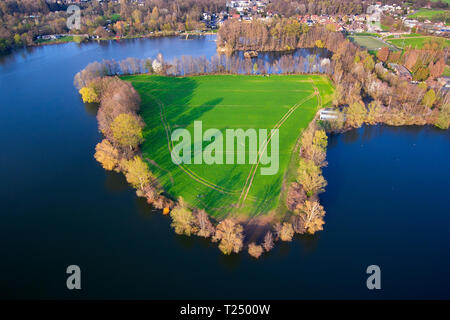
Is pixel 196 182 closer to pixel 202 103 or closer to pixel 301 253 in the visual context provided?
pixel 301 253

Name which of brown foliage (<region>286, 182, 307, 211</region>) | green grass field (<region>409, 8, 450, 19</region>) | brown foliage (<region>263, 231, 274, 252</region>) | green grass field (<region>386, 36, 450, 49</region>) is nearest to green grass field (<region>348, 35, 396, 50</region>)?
green grass field (<region>386, 36, 450, 49</region>)

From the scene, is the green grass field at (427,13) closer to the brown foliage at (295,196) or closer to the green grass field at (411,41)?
the green grass field at (411,41)

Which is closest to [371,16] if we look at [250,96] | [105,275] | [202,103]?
[250,96]

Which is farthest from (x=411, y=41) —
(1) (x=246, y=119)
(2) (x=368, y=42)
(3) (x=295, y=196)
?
(3) (x=295, y=196)

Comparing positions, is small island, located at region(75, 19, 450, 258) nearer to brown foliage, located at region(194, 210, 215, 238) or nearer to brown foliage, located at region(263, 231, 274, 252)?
brown foliage, located at region(194, 210, 215, 238)

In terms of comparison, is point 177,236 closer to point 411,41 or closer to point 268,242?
point 268,242
